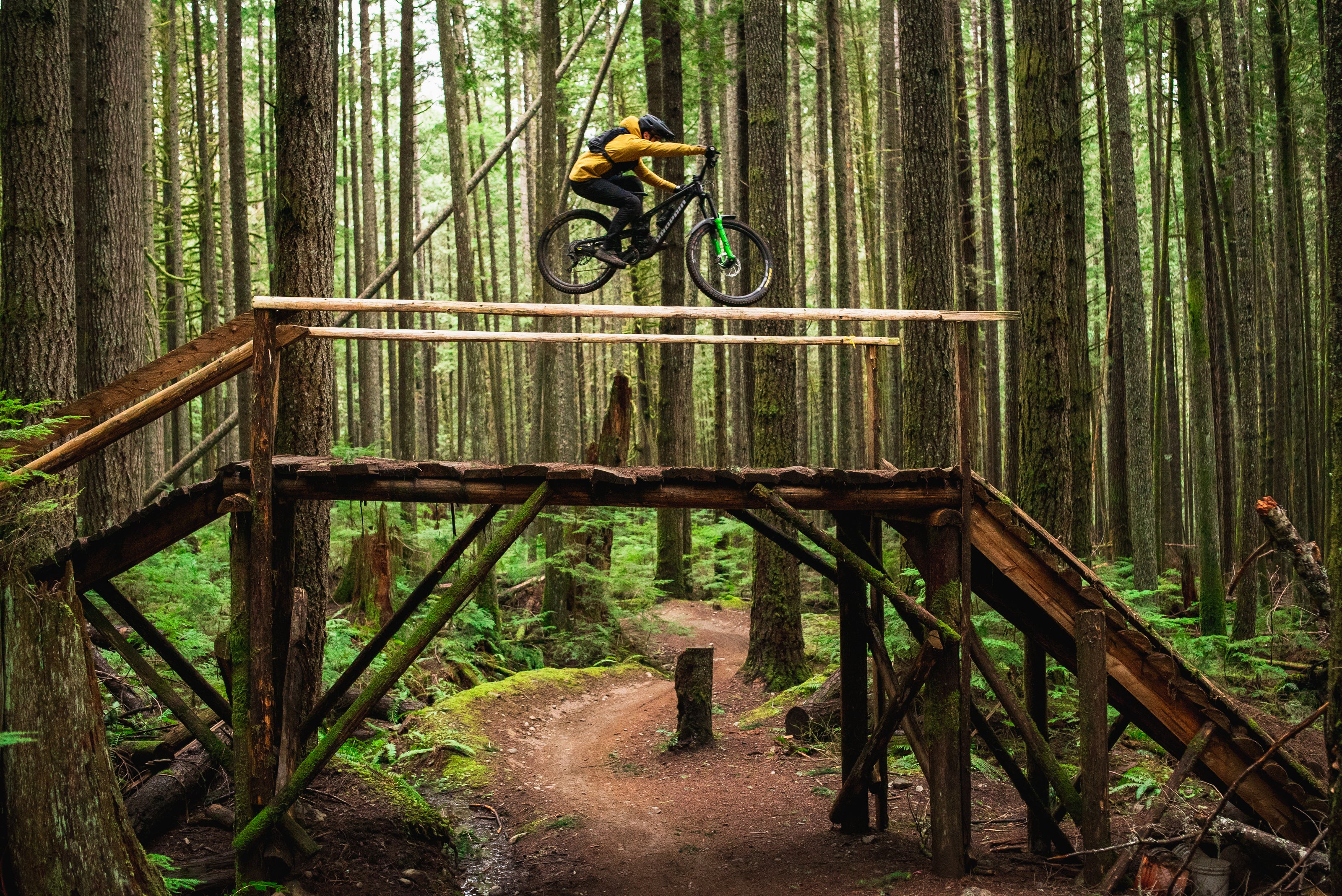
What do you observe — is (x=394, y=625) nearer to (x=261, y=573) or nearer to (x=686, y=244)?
(x=261, y=573)

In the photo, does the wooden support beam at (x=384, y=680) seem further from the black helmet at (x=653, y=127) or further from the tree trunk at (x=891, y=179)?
the tree trunk at (x=891, y=179)

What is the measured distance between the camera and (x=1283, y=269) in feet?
51.0

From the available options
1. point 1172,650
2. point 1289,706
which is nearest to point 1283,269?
point 1289,706

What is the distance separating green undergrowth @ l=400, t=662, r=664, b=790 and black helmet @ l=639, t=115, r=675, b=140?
6327 millimetres

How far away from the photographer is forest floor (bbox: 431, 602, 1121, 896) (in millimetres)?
6262

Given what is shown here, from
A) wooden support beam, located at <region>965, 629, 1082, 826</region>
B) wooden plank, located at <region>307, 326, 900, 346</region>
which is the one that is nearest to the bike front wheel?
wooden plank, located at <region>307, 326, 900, 346</region>

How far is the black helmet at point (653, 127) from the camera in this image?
7.88 meters

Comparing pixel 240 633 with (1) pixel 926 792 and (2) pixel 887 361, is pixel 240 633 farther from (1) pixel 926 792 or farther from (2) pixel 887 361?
(2) pixel 887 361

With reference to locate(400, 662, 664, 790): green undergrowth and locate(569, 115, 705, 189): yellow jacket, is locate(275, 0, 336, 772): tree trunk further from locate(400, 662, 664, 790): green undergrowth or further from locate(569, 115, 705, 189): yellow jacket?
locate(569, 115, 705, 189): yellow jacket

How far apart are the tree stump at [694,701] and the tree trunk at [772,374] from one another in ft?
5.82

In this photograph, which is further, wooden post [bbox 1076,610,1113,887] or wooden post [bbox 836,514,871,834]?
wooden post [bbox 836,514,871,834]

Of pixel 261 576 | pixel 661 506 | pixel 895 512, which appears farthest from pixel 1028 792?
pixel 261 576

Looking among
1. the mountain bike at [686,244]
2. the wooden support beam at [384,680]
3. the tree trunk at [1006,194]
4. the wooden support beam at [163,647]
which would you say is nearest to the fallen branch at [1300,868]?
the wooden support beam at [384,680]

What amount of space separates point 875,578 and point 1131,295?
911cm
